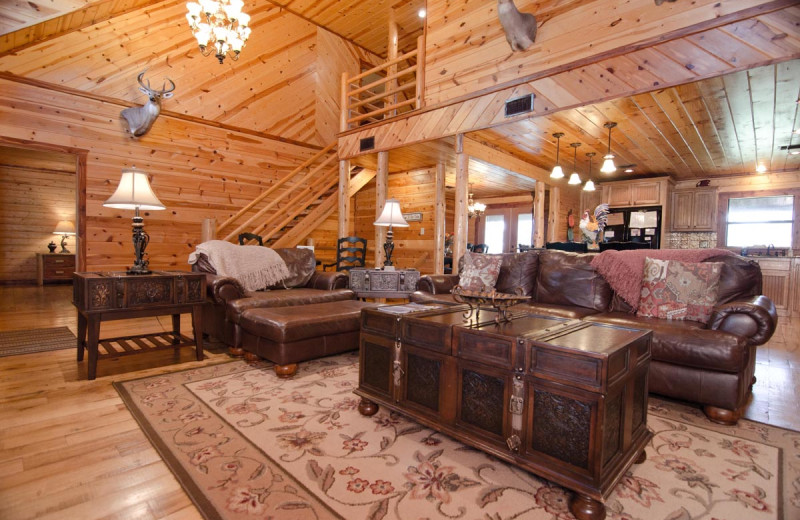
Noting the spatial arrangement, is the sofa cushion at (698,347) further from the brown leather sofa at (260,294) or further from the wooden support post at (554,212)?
the wooden support post at (554,212)

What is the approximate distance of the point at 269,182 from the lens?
22.1 ft

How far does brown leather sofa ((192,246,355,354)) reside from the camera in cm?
317

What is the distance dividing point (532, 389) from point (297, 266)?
3318 millimetres

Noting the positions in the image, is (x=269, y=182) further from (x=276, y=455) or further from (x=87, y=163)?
(x=276, y=455)

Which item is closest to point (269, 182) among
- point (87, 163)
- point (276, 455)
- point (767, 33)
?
point (87, 163)

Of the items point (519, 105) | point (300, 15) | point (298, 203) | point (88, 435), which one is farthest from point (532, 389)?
point (300, 15)

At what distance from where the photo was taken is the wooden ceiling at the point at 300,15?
423 cm

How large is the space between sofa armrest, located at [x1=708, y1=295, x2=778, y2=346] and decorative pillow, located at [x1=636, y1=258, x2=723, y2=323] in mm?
276

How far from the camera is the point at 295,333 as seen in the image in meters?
2.70

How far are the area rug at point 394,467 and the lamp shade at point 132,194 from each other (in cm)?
136

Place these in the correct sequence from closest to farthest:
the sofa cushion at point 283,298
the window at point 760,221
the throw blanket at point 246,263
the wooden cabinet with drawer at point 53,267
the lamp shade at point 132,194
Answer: the lamp shade at point 132,194 → the sofa cushion at point 283,298 → the throw blanket at point 246,263 → the window at point 760,221 → the wooden cabinet with drawer at point 53,267

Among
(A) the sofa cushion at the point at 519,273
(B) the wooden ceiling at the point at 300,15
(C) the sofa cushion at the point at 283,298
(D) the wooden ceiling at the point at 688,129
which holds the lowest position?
(C) the sofa cushion at the point at 283,298

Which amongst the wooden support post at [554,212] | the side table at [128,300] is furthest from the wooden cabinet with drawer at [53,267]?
the wooden support post at [554,212]

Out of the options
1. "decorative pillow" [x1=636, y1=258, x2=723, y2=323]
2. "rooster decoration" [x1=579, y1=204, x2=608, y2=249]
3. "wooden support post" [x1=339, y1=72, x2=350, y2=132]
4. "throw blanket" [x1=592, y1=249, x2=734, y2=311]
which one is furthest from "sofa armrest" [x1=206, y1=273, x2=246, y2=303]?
"wooden support post" [x1=339, y1=72, x2=350, y2=132]
